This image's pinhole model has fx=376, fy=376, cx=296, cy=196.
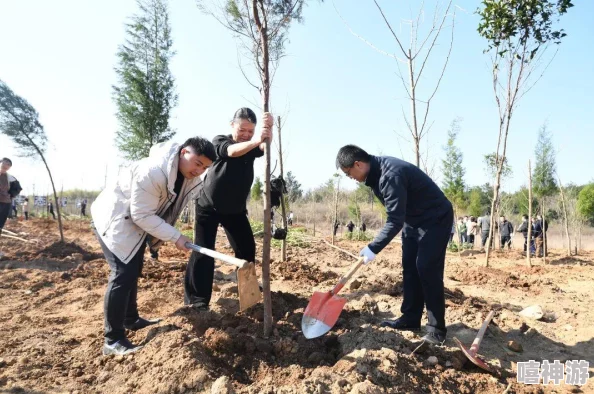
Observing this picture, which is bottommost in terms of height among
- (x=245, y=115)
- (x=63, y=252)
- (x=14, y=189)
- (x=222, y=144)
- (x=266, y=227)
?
(x=63, y=252)

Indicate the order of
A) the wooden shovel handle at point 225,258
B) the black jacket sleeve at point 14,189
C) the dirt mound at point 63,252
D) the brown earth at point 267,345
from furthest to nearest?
the dirt mound at point 63,252 → the black jacket sleeve at point 14,189 → the wooden shovel handle at point 225,258 → the brown earth at point 267,345

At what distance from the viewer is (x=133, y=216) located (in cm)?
262

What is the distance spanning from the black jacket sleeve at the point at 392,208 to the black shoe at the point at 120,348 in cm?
185

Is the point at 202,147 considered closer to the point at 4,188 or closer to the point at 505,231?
the point at 4,188

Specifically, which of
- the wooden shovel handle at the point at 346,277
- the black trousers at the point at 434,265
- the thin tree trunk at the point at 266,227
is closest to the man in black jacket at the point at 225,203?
the thin tree trunk at the point at 266,227

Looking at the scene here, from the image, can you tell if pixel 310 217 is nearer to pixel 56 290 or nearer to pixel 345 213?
pixel 345 213

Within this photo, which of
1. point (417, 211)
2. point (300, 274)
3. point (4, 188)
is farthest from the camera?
point (4, 188)

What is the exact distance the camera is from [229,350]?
2656 millimetres

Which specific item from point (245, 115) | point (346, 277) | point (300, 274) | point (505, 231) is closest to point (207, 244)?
point (245, 115)

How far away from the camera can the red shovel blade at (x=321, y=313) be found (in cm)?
279

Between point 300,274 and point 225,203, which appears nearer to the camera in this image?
point 225,203

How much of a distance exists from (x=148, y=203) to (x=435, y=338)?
240 cm

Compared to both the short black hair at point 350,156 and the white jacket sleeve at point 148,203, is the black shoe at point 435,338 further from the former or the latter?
the white jacket sleeve at point 148,203

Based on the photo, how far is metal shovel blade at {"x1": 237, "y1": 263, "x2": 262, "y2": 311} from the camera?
2.61 meters
